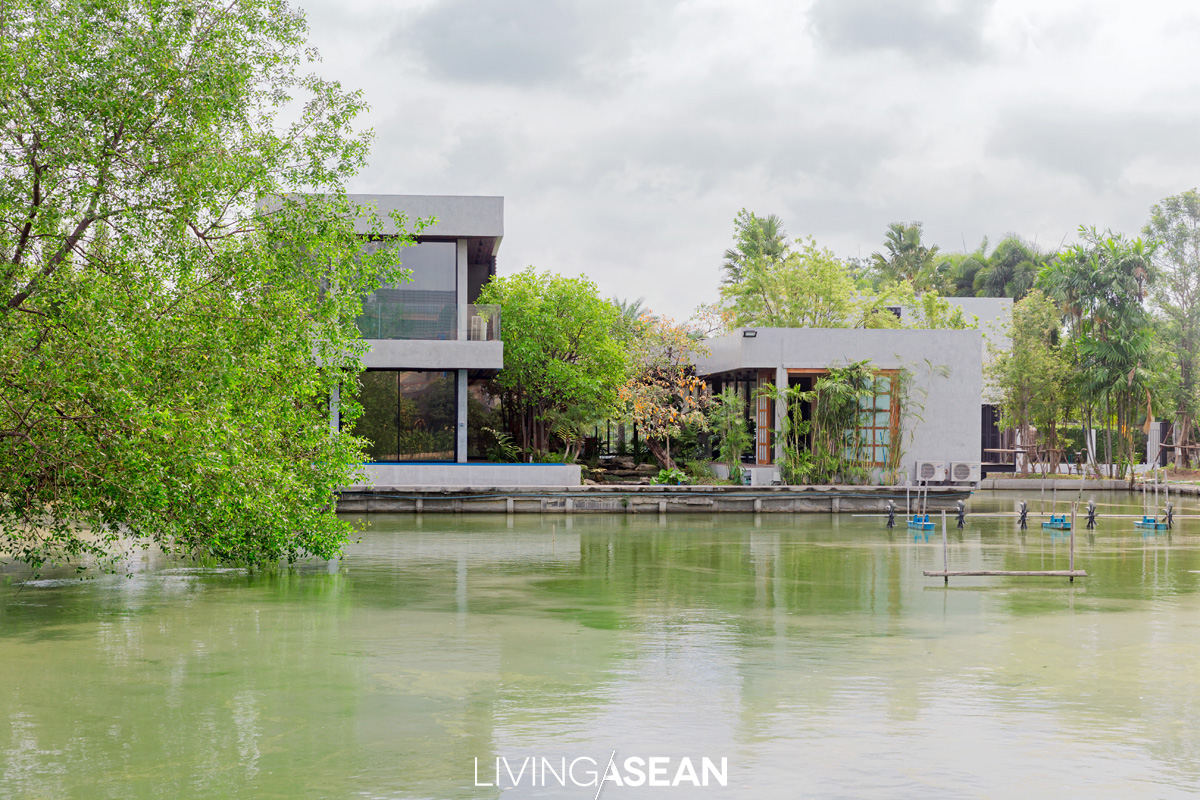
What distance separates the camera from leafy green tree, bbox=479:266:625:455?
3180 centimetres

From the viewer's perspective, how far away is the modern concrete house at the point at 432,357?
30.0 metres

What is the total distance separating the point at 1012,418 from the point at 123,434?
3826 centimetres

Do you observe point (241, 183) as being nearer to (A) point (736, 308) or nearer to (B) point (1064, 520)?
(B) point (1064, 520)

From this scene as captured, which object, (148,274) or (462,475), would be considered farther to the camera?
(462,475)

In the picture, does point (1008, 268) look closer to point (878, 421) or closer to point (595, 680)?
point (878, 421)

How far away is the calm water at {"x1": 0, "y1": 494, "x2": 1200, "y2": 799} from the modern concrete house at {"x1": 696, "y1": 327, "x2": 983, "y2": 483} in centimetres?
1323

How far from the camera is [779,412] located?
32688 mm

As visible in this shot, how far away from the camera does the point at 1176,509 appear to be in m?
34.0

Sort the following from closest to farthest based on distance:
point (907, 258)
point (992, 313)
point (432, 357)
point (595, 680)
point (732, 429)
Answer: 1. point (595, 680)
2. point (432, 357)
3. point (732, 429)
4. point (992, 313)
5. point (907, 258)

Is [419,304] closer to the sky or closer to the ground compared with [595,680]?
closer to the sky

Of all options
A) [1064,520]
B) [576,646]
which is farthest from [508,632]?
[1064,520]

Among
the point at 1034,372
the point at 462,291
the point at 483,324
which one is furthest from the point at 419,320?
the point at 1034,372

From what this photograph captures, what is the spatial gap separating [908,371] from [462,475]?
1294cm

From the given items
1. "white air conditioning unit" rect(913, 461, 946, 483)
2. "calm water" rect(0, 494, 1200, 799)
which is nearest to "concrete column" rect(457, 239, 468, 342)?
"calm water" rect(0, 494, 1200, 799)
